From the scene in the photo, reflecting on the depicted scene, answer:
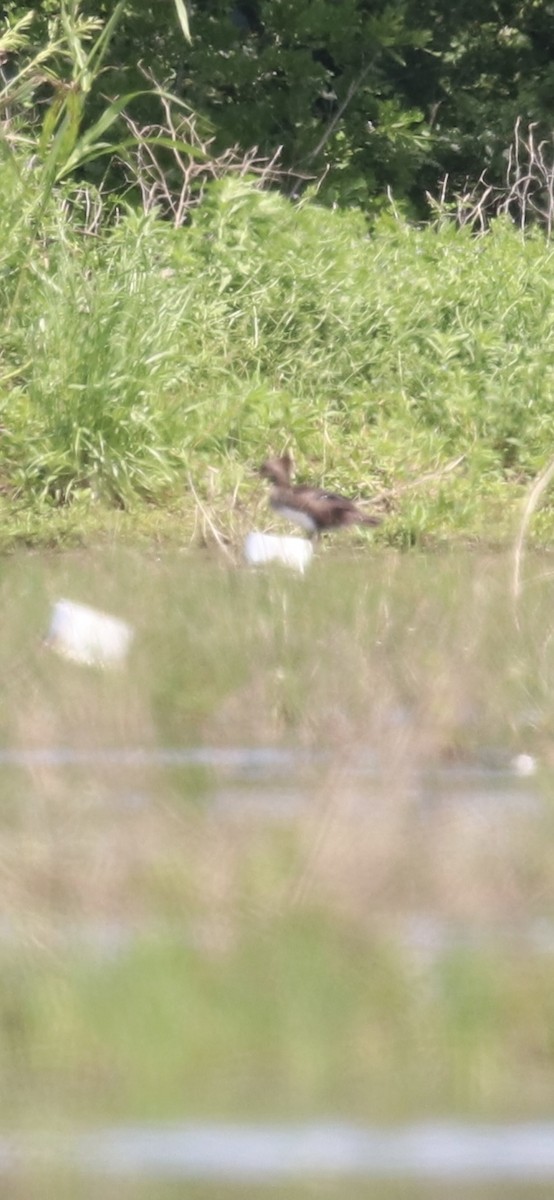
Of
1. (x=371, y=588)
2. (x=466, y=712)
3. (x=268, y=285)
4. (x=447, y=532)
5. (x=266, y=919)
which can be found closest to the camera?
(x=266, y=919)

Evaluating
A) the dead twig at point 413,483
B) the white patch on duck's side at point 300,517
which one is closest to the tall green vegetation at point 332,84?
the dead twig at point 413,483

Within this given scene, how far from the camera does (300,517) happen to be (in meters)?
9.40

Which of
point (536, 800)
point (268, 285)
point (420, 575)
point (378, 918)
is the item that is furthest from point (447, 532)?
point (378, 918)

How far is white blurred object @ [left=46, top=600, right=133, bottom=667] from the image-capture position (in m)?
6.25

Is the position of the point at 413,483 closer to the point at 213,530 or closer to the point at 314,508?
the point at 314,508

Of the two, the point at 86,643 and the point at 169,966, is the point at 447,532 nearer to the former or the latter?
the point at 86,643

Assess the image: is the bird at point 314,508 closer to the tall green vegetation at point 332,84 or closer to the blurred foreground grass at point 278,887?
the blurred foreground grass at point 278,887

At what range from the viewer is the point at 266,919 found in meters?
3.49

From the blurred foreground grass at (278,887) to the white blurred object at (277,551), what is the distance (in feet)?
6.73

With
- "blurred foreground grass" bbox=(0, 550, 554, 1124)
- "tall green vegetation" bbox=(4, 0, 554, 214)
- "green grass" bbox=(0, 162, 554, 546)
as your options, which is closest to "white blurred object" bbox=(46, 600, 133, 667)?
"blurred foreground grass" bbox=(0, 550, 554, 1124)

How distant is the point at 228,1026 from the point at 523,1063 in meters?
0.45

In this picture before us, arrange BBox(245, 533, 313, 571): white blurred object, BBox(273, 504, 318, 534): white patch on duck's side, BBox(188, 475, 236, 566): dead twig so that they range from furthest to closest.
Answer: BBox(273, 504, 318, 534): white patch on duck's side
BBox(188, 475, 236, 566): dead twig
BBox(245, 533, 313, 571): white blurred object

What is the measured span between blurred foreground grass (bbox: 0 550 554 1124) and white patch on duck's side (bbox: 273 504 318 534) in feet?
9.72

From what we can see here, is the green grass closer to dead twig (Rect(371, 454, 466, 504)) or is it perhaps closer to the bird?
dead twig (Rect(371, 454, 466, 504))
